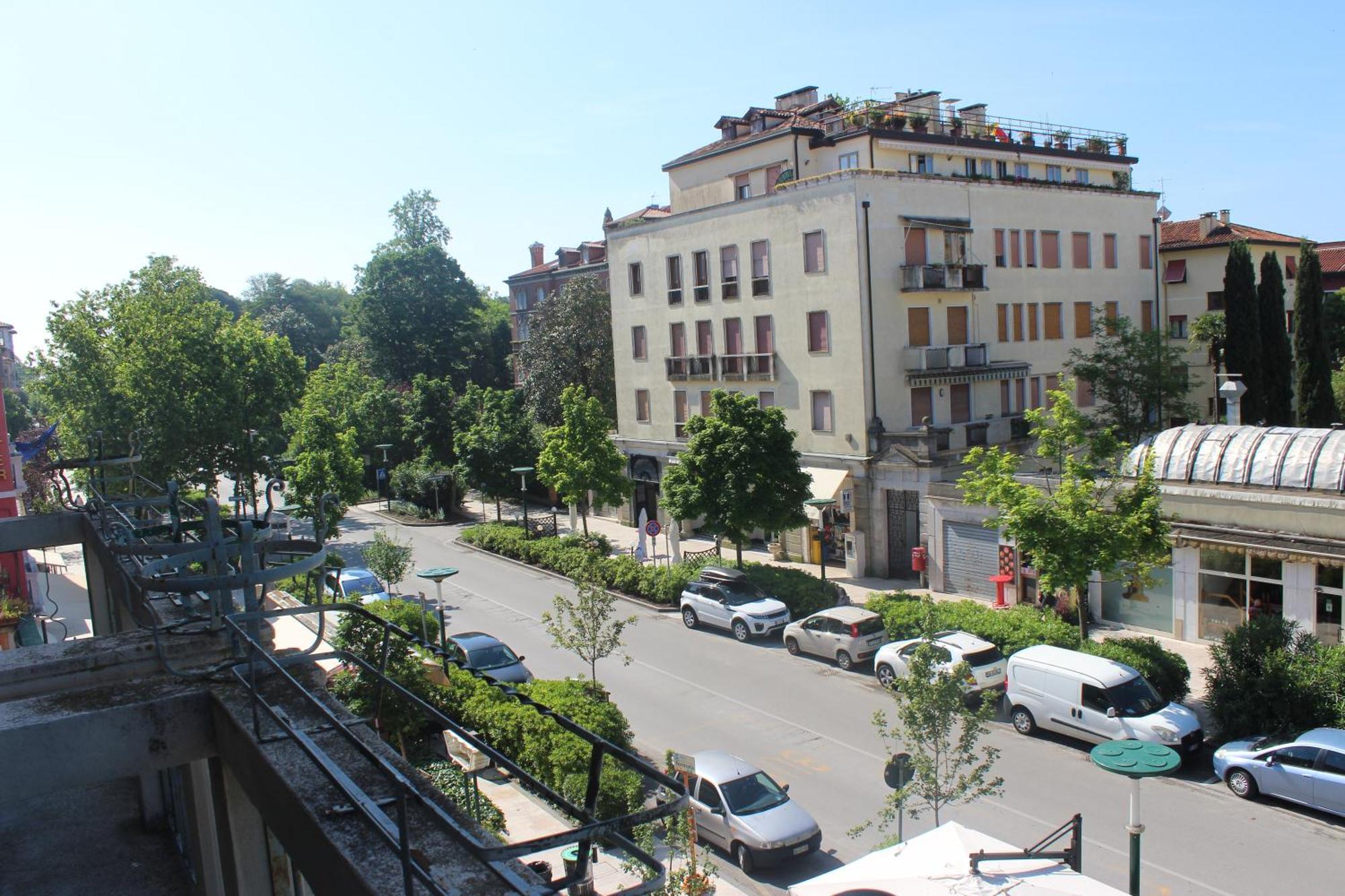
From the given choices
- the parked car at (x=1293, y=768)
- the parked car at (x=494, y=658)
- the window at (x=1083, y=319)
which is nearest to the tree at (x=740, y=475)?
the parked car at (x=494, y=658)

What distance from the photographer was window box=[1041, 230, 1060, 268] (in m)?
37.2

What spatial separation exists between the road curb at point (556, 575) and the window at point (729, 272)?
11.6m

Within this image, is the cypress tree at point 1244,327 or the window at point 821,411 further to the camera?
the cypress tree at point 1244,327

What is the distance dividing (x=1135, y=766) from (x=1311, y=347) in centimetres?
3215

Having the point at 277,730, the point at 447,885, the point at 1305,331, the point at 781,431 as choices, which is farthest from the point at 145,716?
the point at 1305,331

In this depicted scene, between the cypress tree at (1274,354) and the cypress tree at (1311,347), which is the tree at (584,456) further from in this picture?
the cypress tree at (1311,347)

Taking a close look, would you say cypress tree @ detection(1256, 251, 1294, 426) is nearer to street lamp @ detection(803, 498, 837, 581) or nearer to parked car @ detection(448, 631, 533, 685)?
street lamp @ detection(803, 498, 837, 581)

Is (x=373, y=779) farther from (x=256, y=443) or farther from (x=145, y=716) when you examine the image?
(x=256, y=443)

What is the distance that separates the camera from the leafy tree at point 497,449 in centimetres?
4350

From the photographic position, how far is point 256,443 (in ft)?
123

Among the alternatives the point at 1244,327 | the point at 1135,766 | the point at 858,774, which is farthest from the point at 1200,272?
the point at 1135,766

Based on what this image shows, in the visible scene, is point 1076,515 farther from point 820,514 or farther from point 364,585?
point 364,585

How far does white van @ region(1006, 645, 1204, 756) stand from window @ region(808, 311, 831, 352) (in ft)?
51.3

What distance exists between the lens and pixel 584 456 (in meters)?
34.9
